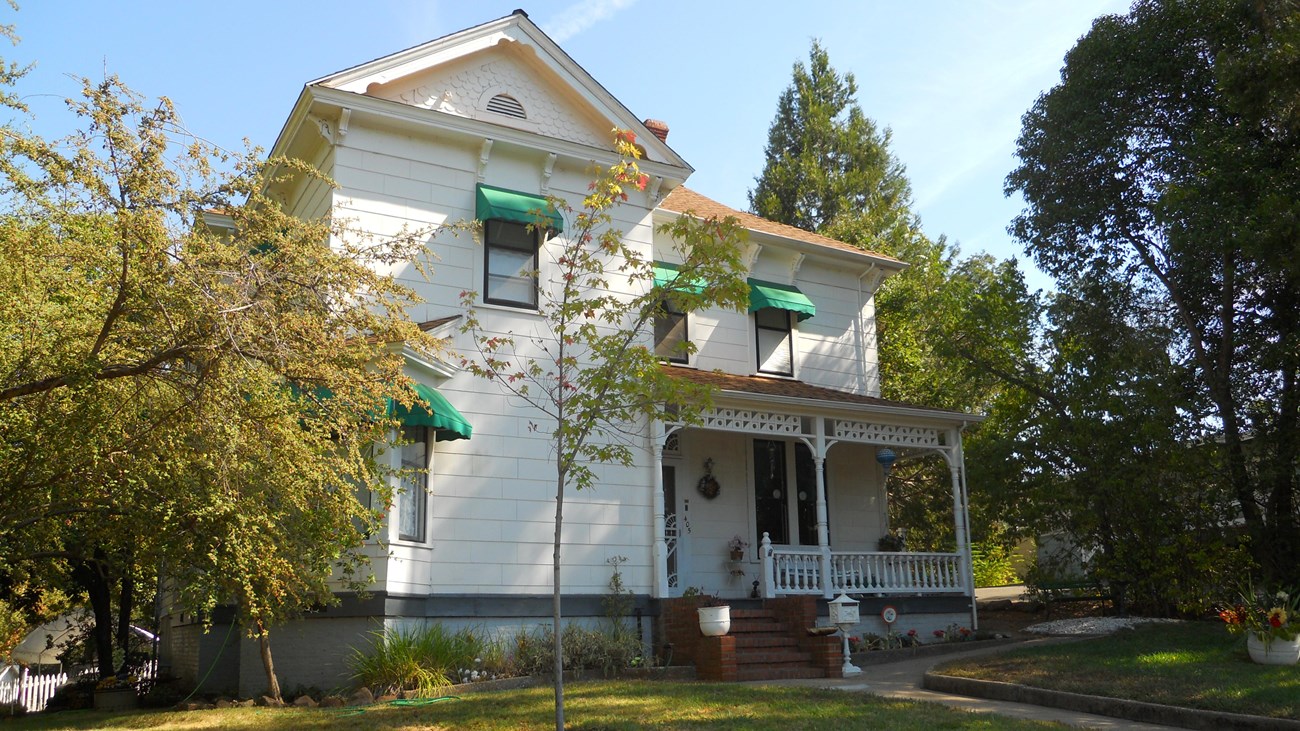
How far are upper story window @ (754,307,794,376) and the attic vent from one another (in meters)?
5.62

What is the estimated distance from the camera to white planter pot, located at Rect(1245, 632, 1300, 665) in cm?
1117

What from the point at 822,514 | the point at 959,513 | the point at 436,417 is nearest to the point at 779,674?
the point at 822,514

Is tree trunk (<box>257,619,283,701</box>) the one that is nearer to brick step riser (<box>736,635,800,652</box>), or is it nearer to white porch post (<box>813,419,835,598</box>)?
brick step riser (<box>736,635,800,652</box>)

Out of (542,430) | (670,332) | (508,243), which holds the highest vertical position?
(508,243)

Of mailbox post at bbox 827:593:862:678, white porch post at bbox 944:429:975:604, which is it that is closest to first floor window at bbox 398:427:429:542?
mailbox post at bbox 827:593:862:678

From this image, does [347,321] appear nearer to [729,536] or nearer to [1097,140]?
[729,536]

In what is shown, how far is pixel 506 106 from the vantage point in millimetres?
16094

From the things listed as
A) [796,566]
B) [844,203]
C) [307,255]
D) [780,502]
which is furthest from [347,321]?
[844,203]

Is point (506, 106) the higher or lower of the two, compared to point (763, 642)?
higher

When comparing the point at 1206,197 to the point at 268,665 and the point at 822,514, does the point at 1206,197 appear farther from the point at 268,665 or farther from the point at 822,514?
the point at 268,665

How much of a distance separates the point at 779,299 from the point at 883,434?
2945 mm

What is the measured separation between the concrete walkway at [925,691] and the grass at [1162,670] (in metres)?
0.48

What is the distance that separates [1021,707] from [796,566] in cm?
567

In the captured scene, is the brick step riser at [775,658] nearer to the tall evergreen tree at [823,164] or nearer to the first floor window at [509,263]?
the first floor window at [509,263]
